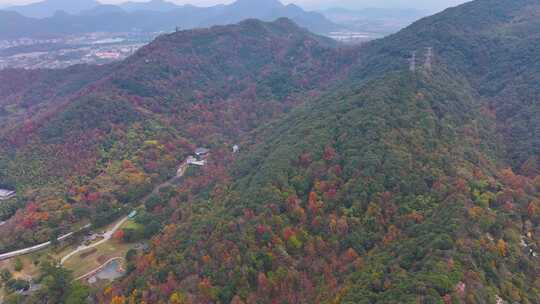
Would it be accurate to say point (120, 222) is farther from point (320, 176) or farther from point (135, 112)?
point (135, 112)

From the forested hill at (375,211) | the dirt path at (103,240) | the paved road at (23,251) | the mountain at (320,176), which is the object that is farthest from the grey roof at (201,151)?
the paved road at (23,251)

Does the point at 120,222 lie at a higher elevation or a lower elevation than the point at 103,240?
higher

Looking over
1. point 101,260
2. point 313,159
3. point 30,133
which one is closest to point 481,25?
point 313,159

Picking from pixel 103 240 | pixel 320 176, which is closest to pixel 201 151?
pixel 103 240

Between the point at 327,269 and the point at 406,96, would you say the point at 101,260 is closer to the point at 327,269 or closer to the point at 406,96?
the point at 327,269

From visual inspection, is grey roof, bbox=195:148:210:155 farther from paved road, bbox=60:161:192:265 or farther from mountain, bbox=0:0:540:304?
paved road, bbox=60:161:192:265

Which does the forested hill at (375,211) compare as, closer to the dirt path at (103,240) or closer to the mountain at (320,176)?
the mountain at (320,176)

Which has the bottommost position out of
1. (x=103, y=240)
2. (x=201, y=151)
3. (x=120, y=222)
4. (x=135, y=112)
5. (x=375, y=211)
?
(x=103, y=240)
